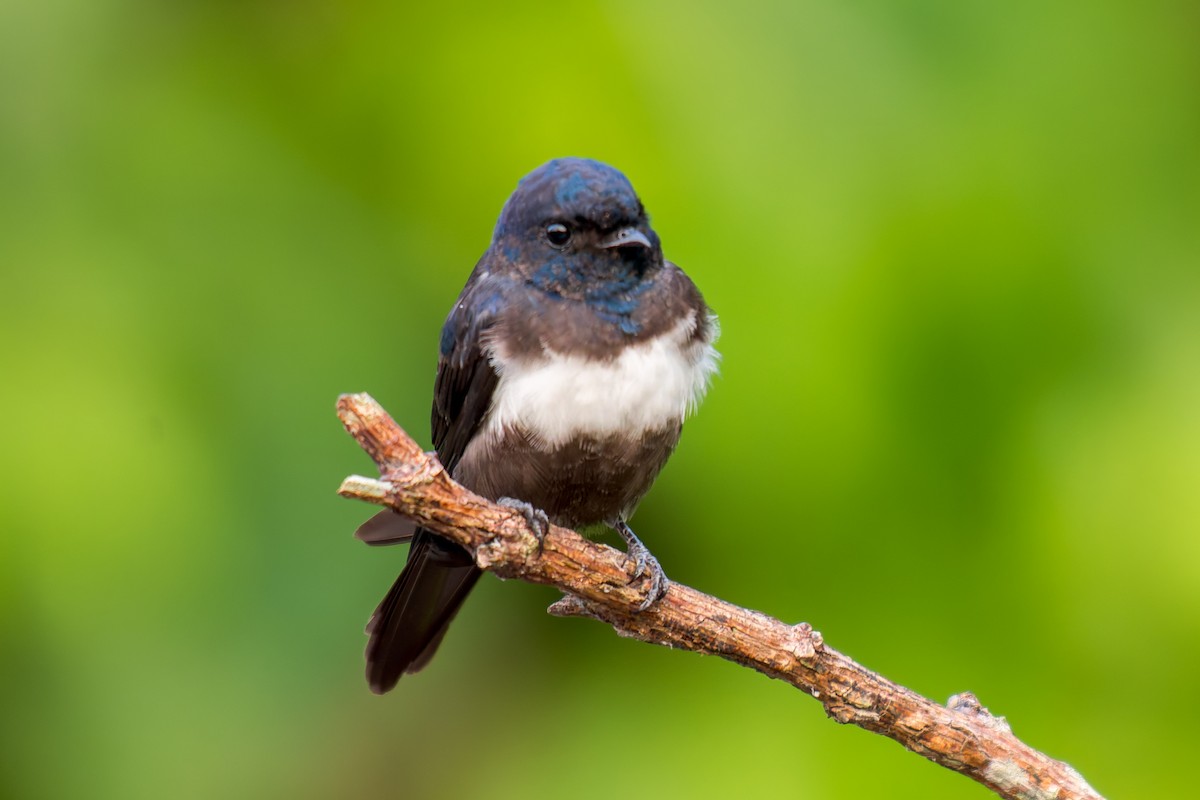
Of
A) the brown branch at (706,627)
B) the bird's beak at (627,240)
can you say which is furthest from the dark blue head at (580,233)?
the brown branch at (706,627)

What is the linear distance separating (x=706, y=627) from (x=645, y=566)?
9.2 inches

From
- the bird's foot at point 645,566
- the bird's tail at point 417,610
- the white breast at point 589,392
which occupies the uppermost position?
the white breast at point 589,392

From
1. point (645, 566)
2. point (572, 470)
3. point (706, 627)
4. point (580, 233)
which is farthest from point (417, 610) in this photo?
point (580, 233)

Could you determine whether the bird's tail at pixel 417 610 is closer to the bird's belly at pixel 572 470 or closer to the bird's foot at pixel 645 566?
the bird's belly at pixel 572 470

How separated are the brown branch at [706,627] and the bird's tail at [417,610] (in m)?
0.53

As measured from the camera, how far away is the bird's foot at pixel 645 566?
2.87 m

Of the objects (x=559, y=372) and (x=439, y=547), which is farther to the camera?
(x=439, y=547)

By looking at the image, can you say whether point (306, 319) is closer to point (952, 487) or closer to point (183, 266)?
point (183, 266)

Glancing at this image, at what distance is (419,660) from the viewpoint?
11.2 ft

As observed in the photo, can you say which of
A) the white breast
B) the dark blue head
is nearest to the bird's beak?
the dark blue head

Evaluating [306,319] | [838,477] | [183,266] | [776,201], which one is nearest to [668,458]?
[838,477]

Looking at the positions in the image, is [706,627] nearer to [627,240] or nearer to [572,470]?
[572,470]

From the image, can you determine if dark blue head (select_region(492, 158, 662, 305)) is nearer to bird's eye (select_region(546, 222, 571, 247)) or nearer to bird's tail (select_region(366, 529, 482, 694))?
bird's eye (select_region(546, 222, 571, 247))

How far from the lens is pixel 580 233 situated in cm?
328
